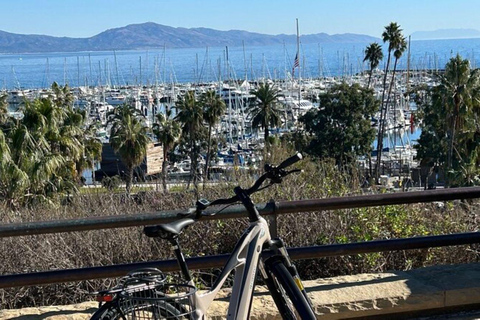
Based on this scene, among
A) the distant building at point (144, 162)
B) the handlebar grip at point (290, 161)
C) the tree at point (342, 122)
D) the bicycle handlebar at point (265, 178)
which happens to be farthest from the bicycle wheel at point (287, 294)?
the tree at point (342, 122)

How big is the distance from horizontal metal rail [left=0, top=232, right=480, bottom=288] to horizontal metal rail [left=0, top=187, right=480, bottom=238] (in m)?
0.28

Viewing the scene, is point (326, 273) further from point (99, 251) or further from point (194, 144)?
point (194, 144)

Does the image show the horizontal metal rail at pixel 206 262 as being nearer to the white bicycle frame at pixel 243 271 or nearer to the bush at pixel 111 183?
the white bicycle frame at pixel 243 271

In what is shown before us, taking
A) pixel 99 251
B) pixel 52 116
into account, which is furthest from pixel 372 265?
pixel 52 116

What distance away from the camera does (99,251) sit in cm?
602

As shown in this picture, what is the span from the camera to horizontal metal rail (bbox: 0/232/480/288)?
4.41m

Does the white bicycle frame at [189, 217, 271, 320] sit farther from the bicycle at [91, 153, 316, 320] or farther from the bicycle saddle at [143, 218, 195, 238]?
the bicycle saddle at [143, 218, 195, 238]

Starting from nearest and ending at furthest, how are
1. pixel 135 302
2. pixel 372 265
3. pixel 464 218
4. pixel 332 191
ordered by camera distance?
1. pixel 135 302
2. pixel 372 265
3. pixel 464 218
4. pixel 332 191

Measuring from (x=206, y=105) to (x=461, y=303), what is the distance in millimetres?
54739

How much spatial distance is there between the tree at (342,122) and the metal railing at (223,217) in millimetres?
54539

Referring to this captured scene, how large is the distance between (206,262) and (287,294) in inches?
53.9

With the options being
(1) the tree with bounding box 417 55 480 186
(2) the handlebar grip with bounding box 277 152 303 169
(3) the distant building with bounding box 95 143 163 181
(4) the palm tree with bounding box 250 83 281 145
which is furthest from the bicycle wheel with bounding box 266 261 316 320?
(4) the palm tree with bounding box 250 83 281 145

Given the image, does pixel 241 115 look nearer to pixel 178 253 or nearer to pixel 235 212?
pixel 235 212

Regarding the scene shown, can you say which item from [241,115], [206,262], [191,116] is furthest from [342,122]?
[206,262]
